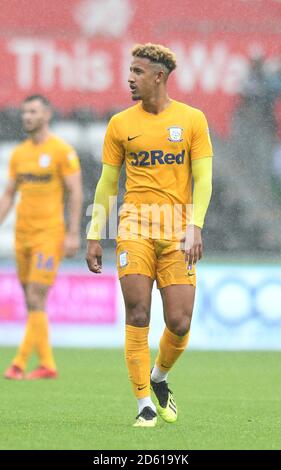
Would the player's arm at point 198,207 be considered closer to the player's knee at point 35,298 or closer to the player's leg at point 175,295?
the player's leg at point 175,295

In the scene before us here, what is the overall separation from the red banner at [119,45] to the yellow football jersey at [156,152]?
25.9 ft

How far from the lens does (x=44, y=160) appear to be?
10.9m

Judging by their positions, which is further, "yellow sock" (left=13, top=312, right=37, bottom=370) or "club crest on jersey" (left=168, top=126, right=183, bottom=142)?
"yellow sock" (left=13, top=312, right=37, bottom=370)

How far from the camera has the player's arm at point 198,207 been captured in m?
6.98

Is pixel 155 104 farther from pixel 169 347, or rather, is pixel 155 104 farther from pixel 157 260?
pixel 169 347

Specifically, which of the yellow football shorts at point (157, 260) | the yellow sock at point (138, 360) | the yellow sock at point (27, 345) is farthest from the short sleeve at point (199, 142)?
the yellow sock at point (27, 345)

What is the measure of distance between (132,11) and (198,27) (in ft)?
2.57

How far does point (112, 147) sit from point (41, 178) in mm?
3984

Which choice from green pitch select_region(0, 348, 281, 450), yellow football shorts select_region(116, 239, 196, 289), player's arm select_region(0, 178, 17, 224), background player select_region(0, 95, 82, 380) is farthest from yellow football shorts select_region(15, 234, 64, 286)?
yellow football shorts select_region(116, 239, 196, 289)

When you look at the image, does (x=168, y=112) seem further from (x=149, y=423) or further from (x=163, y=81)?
(x=149, y=423)

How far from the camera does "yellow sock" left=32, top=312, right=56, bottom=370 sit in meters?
10.6

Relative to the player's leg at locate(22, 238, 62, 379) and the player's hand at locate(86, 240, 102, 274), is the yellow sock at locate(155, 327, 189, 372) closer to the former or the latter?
the player's hand at locate(86, 240, 102, 274)

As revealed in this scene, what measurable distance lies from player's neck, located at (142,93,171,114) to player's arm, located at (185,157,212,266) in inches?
13.6
